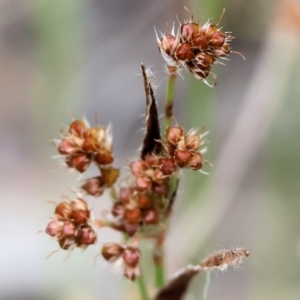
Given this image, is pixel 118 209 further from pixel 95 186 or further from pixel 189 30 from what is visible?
pixel 189 30

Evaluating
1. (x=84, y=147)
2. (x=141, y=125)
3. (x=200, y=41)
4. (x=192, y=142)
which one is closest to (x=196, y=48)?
(x=200, y=41)

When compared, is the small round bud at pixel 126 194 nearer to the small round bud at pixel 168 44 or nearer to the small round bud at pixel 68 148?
the small round bud at pixel 68 148

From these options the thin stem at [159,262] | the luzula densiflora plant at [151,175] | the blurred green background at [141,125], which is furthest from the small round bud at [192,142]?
the blurred green background at [141,125]

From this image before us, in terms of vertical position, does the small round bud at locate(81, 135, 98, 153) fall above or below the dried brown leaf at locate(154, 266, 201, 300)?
above

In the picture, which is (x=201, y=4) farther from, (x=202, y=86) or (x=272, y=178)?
(x=272, y=178)

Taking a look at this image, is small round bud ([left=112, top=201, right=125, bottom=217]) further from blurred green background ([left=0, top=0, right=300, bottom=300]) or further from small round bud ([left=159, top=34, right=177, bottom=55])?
blurred green background ([left=0, top=0, right=300, bottom=300])

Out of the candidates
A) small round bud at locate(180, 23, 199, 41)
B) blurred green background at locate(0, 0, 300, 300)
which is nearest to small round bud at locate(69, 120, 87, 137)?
small round bud at locate(180, 23, 199, 41)

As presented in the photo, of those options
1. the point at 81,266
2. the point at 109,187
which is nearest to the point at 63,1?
the point at 81,266
